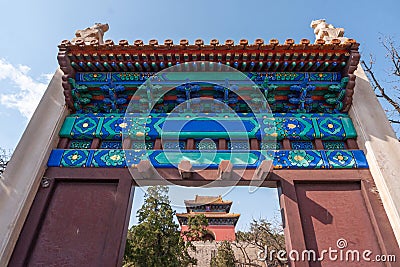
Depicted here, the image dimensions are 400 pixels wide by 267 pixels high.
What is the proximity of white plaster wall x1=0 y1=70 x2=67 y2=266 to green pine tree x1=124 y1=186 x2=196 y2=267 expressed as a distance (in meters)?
7.17

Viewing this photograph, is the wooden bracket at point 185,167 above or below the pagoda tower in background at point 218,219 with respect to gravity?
below

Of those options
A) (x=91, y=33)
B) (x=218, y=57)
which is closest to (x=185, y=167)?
(x=218, y=57)

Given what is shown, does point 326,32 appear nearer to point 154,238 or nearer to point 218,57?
point 218,57

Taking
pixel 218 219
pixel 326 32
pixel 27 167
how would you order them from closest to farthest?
pixel 27 167
pixel 326 32
pixel 218 219

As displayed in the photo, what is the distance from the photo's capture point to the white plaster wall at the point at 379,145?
340 centimetres

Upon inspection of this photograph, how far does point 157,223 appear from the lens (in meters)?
10.8

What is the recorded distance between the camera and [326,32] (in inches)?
195

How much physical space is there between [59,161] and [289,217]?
9.56 feet

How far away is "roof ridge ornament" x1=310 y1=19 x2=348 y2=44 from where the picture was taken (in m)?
4.83

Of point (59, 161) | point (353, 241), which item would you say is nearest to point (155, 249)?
point (59, 161)

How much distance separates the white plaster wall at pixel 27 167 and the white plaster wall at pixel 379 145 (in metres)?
4.07

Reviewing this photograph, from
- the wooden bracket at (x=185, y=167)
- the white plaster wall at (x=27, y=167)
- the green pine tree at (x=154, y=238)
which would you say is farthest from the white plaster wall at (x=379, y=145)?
the green pine tree at (x=154, y=238)

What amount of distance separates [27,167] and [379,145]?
14.3 feet

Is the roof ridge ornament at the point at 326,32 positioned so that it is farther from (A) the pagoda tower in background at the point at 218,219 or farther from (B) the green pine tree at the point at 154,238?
(A) the pagoda tower in background at the point at 218,219
